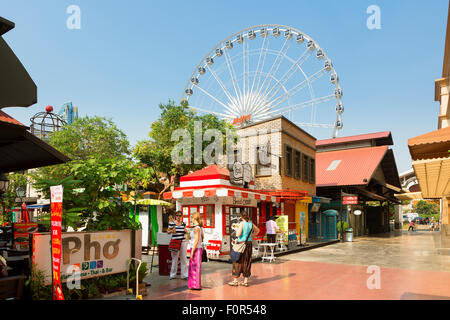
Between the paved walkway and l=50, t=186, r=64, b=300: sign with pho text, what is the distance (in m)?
2.18

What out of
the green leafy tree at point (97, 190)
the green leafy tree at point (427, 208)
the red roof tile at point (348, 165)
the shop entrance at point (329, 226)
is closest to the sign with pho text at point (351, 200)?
the shop entrance at point (329, 226)

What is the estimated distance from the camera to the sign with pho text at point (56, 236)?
6023 mm

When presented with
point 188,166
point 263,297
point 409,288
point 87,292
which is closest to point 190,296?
point 263,297

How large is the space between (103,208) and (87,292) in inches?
68.4

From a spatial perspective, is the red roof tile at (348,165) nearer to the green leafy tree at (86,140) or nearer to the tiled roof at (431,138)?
the green leafy tree at (86,140)

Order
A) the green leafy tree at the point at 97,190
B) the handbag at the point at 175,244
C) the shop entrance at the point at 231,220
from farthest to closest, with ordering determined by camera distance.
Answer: the shop entrance at the point at 231,220 → the handbag at the point at 175,244 → the green leafy tree at the point at 97,190

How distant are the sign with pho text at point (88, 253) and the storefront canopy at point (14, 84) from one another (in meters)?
2.84

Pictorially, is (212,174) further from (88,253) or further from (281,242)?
(88,253)

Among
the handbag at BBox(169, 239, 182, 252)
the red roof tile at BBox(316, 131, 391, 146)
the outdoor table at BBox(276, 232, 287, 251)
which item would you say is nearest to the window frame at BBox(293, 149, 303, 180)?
the outdoor table at BBox(276, 232, 287, 251)

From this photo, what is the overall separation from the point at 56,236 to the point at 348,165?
94.8ft

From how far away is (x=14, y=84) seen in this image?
7535 millimetres

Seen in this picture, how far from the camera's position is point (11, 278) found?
5898 mm

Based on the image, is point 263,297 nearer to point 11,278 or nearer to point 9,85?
point 11,278
